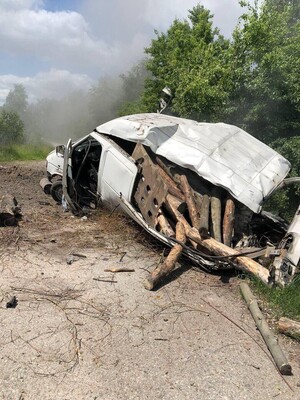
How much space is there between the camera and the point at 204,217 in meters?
5.54

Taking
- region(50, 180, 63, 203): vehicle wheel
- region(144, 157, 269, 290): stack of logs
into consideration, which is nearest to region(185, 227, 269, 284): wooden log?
region(144, 157, 269, 290): stack of logs

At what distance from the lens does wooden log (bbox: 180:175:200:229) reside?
586 centimetres

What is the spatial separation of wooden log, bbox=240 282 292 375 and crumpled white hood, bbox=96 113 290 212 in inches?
55.9

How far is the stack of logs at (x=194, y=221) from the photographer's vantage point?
5059mm

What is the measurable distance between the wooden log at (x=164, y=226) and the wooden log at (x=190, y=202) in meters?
0.35

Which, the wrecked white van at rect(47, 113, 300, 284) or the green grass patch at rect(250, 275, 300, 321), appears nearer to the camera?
the green grass patch at rect(250, 275, 300, 321)

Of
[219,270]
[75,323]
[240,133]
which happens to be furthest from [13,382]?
[240,133]

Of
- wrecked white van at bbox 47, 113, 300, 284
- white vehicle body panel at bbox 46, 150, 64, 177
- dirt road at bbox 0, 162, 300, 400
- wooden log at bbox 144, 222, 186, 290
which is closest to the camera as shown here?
dirt road at bbox 0, 162, 300, 400

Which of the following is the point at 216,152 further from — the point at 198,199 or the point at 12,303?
the point at 12,303

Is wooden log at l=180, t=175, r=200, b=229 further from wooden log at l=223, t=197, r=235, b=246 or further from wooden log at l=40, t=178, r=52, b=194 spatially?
wooden log at l=40, t=178, r=52, b=194

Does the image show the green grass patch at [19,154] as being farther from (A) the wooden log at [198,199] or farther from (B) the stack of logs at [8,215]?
(A) the wooden log at [198,199]

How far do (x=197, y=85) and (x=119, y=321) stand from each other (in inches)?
352

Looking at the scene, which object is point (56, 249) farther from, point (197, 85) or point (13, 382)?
point (197, 85)

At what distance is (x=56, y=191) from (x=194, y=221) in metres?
4.30
